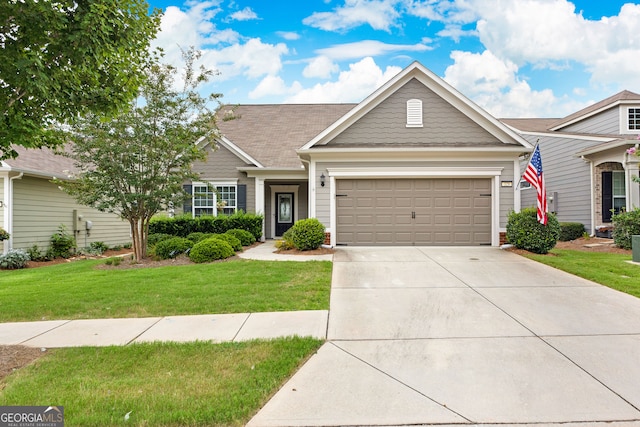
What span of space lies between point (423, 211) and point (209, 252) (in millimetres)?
6927

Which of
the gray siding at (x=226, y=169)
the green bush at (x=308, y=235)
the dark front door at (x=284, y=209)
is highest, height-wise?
the gray siding at (x=226, y=169)

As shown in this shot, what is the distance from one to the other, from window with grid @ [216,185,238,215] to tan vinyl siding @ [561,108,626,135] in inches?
659

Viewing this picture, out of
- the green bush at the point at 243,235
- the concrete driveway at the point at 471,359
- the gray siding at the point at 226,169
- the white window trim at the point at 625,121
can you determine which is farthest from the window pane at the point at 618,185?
the gray siding at the point at 226,169

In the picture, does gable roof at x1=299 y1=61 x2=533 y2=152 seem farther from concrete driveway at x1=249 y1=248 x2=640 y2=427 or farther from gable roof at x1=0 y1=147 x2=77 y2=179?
gable roof at x1=0 y1=147 x2=77 y2=179

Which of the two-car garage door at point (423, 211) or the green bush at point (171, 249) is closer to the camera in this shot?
the green bush at point (171, 249)

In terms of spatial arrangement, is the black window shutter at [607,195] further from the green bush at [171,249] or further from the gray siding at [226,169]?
the green bush at [171,249]

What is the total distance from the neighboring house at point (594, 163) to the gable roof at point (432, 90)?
15.7 ft

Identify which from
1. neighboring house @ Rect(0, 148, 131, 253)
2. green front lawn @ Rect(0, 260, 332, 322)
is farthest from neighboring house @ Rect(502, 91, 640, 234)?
neighboring house @ Rect(0, 148, 131, 253)

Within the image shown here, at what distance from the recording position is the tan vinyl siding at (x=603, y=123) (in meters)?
15.9

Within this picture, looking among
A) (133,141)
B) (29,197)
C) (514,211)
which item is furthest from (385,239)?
(29,197)

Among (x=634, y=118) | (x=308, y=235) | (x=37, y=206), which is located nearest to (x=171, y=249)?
(x=308, y=235)

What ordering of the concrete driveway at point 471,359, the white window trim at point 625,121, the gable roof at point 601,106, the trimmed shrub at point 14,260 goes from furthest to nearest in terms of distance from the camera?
1. the white window trim at point 625,121
2. the gable roof at point 601,106
3. the trimmed shrub at point 14,260
4. the concrete driveway at point 471,359

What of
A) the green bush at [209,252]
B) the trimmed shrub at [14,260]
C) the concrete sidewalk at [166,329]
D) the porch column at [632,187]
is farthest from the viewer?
the porch column at [632,187]

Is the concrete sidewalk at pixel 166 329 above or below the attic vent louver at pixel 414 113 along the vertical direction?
below
